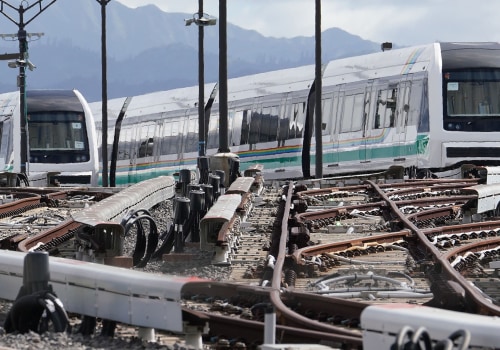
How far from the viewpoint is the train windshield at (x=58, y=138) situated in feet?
135

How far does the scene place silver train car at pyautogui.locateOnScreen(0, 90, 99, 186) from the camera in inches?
1614

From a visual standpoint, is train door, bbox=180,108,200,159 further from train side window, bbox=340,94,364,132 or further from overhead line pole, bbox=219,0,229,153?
train side window, bbox=340,94,364,132

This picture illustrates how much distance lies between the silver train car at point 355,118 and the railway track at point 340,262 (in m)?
6.69

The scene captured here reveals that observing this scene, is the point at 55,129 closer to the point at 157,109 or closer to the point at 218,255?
the point at 157,109

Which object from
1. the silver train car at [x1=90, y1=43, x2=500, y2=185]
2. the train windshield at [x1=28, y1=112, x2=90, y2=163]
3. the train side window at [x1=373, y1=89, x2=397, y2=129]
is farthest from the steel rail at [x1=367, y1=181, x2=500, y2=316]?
the train windshield at [x1=28, y1=112, x2=90, y2=163]

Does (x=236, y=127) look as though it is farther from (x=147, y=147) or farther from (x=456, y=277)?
(x=456, y=277)

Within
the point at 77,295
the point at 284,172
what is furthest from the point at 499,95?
the point at 77,295

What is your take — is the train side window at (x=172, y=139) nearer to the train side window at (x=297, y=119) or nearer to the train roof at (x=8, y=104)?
the train roof at (x=8, y=104)

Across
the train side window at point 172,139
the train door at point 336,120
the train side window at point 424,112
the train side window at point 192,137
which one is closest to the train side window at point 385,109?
the train side window at point 424,112

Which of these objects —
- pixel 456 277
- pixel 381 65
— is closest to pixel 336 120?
pixel 381 65

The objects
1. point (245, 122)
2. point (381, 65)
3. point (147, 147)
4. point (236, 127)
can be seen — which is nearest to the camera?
point (381, 65)

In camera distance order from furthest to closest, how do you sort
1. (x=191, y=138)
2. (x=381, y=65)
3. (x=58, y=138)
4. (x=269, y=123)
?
1. (x=191, y=138)
2. (x=58, y=138)
3. (x=269, y=123)
4. (x=381, y=65)

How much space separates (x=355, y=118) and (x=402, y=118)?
6.35ft

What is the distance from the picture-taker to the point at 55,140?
4175cm
